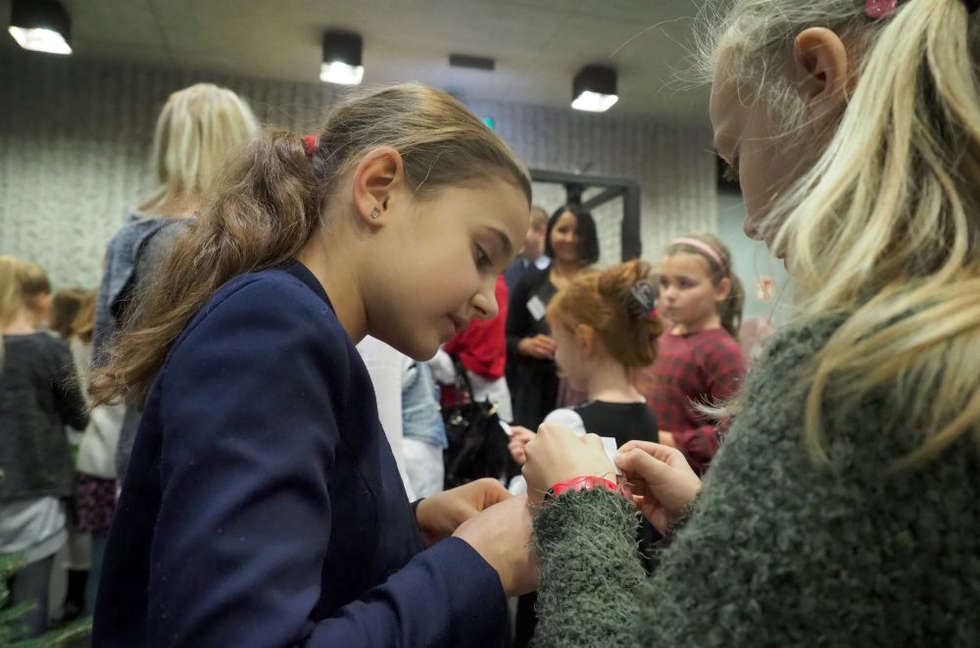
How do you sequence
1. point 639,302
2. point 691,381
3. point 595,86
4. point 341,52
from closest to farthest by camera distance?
1. point 639,302
2. point 691,381
3. point 341,52
4. point 595,86

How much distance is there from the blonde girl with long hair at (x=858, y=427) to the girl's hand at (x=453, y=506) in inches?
10.6

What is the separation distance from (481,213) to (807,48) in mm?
390

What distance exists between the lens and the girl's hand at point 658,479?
866mm

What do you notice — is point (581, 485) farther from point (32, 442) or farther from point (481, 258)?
point (32, 442)

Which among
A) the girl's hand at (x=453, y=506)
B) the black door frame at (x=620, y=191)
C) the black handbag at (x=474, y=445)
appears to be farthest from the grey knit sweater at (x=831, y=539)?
the black door frame at (x=620, y=191)

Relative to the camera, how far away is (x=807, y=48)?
0.69 metres

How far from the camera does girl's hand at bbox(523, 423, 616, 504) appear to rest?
747mm

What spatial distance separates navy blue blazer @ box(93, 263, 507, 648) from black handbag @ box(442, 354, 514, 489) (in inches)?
57.6

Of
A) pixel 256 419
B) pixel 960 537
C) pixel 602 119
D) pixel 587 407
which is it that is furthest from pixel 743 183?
pixel 602 119

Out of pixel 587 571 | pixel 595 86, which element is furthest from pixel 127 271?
pixel 595 86

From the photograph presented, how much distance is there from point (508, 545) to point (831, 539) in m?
0.32

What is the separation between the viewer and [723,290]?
2.74 m

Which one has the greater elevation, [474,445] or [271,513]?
[271,513]

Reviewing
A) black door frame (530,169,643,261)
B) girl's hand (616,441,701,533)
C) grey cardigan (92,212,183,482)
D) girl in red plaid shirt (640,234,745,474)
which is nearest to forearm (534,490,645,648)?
girl's hand (616,441,701,533)
